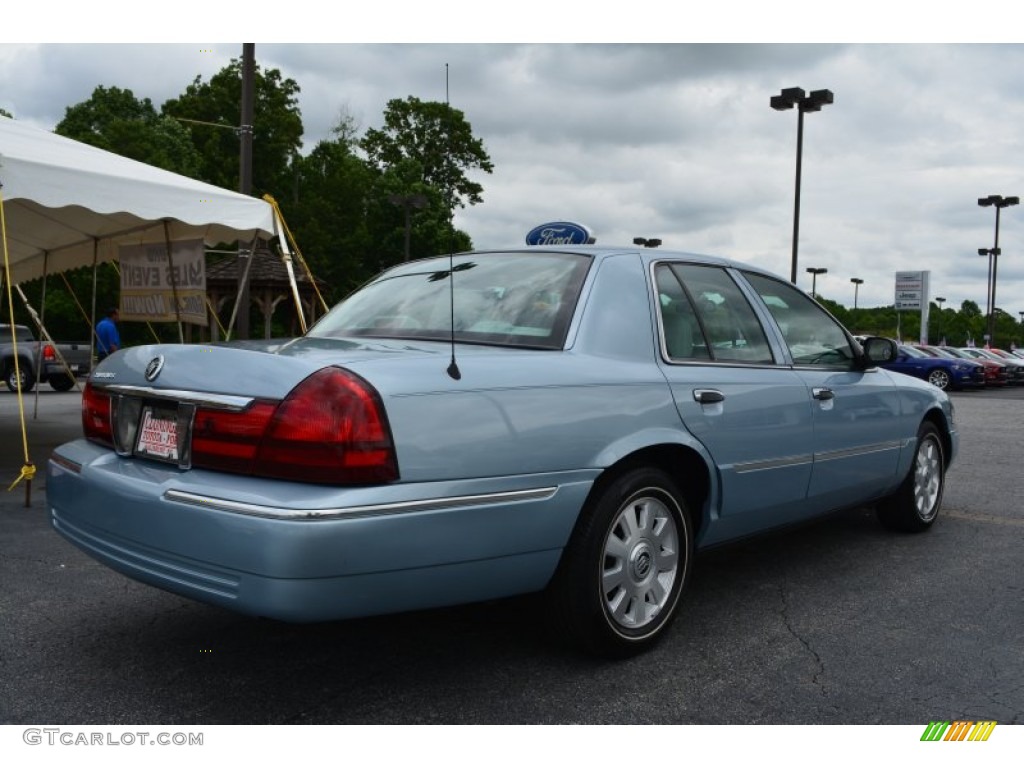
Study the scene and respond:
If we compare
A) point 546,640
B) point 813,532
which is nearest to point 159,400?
point 546,640

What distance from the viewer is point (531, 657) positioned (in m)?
3.36

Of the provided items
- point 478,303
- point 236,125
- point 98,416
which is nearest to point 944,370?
point 478,303

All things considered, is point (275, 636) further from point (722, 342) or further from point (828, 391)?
point (828, 391)

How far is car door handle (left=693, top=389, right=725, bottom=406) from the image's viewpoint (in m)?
3.61

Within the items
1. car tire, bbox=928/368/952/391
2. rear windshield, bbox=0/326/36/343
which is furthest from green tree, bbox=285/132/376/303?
car tire, bbox=928/368/952/391

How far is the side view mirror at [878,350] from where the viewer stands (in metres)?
4.79

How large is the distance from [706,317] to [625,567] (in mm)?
1213

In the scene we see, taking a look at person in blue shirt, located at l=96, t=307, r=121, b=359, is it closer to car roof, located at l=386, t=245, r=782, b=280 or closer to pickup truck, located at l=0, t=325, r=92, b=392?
pickup truck, located at l=0, t=325, r=92, b=392

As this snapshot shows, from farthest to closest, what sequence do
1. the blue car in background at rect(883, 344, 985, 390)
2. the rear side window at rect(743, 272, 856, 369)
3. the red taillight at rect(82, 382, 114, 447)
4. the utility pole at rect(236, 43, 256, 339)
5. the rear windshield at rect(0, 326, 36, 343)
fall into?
the blue car in background at rect(883, 344, 985, 390) → the rear windshield at rect(0, 326, 36, 343) → the utility pole at rect(236, 43, 256, 339) → the rear side window at rect(743, 272, 856, 369) → the red taillight at rect(82, 382, 114, 447)

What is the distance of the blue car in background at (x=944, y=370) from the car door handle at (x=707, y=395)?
84.1 ft

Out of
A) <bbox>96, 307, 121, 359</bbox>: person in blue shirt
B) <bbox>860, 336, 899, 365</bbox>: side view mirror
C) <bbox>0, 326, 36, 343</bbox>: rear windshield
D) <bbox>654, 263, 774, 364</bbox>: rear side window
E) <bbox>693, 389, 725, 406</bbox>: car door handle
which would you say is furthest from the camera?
<bbox>0, 326, 36, 343</bbox>: rear windshield

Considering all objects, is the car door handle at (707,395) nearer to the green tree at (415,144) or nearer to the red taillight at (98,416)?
the red taillight at (98,416)

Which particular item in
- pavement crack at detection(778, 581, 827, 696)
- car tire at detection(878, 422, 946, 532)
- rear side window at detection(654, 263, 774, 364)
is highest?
rear side window at detection(654, 263, 774, 364)

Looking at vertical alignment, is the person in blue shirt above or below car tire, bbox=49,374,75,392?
above
